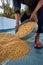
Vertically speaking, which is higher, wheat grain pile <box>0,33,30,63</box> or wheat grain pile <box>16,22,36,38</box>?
wheat grain pile <box>0,33,30,63</box>

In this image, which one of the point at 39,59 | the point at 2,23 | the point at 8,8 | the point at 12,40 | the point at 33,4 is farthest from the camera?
the point at 8,8

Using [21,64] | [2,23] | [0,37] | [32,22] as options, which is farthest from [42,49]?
[2,23]

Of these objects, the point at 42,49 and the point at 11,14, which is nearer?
the point at 42,49

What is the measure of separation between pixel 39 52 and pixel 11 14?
3472mm

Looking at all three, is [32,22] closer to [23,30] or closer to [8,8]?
[23,30]

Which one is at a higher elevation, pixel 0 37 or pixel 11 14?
pixel 0 37

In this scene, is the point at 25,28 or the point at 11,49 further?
the point at 25,28

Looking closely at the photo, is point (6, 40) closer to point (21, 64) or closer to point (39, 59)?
point (21, 64)

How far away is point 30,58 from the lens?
6.59ft

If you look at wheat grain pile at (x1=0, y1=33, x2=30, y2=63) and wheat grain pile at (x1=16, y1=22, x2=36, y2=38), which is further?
wheat grain pile at (x1=16, y1=22, x2=36, y2=38)

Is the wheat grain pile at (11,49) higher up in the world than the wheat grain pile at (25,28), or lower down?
higher up

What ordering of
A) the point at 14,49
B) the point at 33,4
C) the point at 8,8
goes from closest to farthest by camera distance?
the point at 14,49, the point at 33,4, the point at 8,8

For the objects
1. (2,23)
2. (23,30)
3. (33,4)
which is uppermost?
(33,4)

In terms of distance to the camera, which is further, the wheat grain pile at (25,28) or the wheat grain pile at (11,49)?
the wheat grain pile at (25,28)
